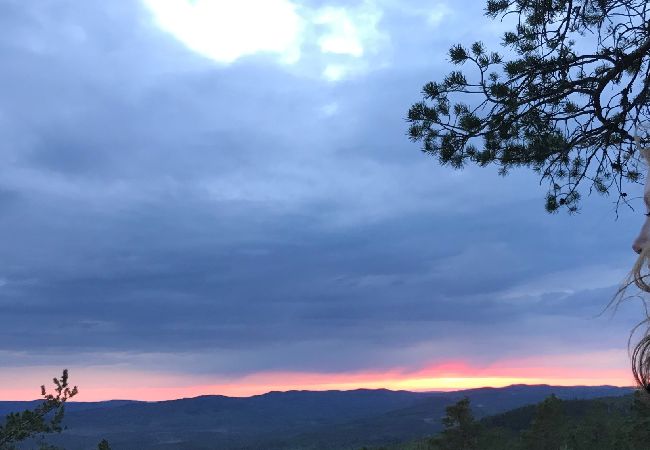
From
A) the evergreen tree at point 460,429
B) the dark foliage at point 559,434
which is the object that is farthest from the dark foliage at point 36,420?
the evergreen tree at point 460,429

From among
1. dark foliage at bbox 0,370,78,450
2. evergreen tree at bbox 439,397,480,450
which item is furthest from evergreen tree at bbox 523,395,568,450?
dark foliage at bbox 0,370,78,450

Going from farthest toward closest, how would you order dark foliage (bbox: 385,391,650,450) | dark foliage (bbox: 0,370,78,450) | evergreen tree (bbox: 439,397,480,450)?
evergreen tree (bbox: 439,397,480,450)
dark foliage (bbox: 385,391,650,450)
dark foliage (bbox: 0,370,78,450)

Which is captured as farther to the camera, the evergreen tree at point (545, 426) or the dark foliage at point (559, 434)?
the evergreen tree at point (545, 426)

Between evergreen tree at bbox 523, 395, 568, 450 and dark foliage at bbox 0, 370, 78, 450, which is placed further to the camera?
evergreen tree at bbox 523, 395, 568, 450

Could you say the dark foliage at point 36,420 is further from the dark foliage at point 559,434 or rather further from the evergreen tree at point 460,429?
the evergreen tree at point 460,429

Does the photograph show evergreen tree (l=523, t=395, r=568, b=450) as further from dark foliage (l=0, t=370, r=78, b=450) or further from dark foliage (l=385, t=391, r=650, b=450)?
dark foliage (l=0, t=370, r=78, b=450)

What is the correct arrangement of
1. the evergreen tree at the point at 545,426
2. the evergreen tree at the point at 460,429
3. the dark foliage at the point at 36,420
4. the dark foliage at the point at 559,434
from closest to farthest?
the dark foliage at the point at 36,420 < the dark foliage at the point at 559,434 < the evergreen tree at the point at 545,426 < the evergreen tree at the point at 460,429

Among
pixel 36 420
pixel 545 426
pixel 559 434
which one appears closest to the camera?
pixel 36 420

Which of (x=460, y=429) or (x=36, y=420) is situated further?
(x=460, y=429)

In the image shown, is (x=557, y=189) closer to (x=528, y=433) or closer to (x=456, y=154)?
(x=456, y=154)

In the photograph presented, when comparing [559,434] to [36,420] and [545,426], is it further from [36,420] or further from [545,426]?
[36,420]

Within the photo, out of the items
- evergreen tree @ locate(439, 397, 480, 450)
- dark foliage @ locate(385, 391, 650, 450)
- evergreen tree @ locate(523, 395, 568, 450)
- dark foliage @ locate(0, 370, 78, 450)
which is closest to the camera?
dark foliage @ locate(0, 370, 78, 450)

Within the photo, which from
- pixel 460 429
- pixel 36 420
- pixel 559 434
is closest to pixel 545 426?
pixel 460 429

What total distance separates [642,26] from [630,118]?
1469 millimetres
